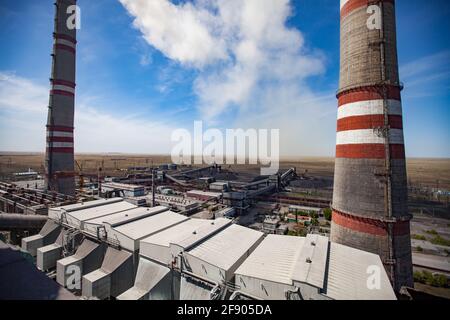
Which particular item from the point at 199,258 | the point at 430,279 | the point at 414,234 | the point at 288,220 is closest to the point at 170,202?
the point at 288,220

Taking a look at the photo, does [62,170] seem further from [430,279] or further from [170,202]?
[430,279]

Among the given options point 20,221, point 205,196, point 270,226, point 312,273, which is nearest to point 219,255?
point 312,273

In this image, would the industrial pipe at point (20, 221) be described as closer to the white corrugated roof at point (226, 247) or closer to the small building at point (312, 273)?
the white corrugated roof at point (226, 247)

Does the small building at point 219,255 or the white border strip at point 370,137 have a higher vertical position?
the white border strip at point 370,137

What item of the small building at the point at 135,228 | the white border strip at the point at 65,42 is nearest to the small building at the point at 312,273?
the small building at the point at 135,228

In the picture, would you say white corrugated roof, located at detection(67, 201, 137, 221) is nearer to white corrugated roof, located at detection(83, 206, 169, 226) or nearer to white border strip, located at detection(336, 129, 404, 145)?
white corrugated roof, located at detection(83, 206, 169, 226)

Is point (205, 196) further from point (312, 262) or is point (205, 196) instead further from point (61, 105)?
point (312, 262)

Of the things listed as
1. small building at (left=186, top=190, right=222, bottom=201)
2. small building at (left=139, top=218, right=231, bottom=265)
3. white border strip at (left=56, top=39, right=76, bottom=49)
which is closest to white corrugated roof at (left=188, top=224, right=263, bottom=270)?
small building at (left=139, top=218, right=231, bottom=265)
